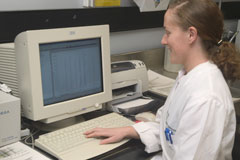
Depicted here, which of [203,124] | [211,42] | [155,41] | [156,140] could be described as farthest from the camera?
[155,41]

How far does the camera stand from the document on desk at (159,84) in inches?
68.0

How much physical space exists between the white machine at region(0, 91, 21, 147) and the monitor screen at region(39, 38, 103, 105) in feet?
0.53

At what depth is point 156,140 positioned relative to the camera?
1.19 meters

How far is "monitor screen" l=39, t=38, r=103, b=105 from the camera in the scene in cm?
116

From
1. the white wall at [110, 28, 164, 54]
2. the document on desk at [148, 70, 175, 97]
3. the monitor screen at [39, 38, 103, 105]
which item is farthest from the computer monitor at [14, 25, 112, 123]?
the white wall at [110, 28, 164, 54]

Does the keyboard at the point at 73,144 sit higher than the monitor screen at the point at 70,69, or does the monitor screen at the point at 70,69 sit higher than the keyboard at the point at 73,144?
the monitor screen at the point at 70,69

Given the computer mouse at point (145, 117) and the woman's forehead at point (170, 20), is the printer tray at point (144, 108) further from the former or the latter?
the woman's forehead at point (170, 20)

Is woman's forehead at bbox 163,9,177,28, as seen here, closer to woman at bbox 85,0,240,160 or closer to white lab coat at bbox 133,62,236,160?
woman at bbox 85,0,240,160

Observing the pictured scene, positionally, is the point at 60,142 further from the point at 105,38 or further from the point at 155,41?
the point at 155,41

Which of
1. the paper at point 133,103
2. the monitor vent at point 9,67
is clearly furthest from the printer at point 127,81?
the monitor vent at point 9,67

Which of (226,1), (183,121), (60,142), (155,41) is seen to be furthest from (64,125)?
(226,1)

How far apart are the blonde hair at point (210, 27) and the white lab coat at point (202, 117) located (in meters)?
0.06

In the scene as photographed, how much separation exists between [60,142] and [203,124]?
0.53 meters

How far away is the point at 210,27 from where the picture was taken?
1009 millimetres
